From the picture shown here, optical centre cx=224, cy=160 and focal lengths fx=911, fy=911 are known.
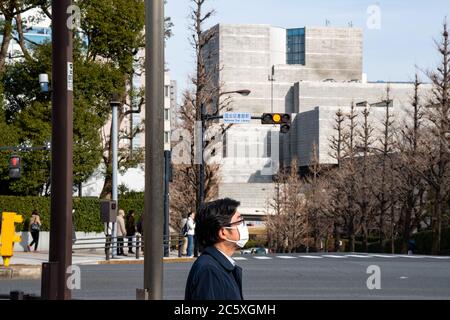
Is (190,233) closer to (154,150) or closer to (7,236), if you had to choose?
(7,236)

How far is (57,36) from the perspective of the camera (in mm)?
11164

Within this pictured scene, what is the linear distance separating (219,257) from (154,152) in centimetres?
372

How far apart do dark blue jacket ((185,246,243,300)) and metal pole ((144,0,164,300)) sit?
3.57 meters

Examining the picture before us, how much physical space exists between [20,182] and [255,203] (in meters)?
76.6

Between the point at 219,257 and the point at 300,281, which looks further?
the point at 300,281

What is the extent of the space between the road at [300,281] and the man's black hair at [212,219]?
12007 millimetres

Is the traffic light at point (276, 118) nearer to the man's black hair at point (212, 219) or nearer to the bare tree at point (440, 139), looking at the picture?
the bare tree at point (440, 139)

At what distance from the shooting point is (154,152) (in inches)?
356

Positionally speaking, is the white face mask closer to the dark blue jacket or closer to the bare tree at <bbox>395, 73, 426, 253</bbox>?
the dark blue jacket

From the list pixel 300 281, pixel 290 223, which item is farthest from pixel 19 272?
pixel 290 223

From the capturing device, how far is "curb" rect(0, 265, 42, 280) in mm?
23156

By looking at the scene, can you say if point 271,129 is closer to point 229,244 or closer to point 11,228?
point 11,228

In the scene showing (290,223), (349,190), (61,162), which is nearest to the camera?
(61,162)

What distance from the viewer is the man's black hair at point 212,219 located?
569cm
